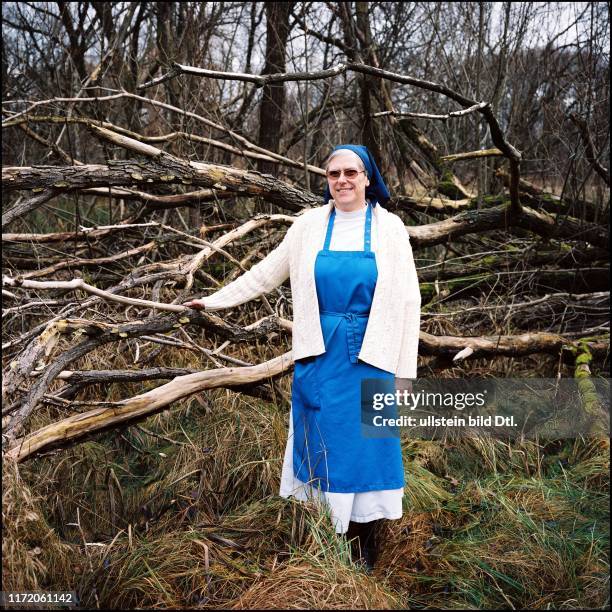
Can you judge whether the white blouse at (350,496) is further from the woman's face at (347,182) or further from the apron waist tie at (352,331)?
the apron waist tie at (352,331)

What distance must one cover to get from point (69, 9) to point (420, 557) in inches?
294

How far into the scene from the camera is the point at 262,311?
18.1 feet

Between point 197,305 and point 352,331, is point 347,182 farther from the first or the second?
point 197,305

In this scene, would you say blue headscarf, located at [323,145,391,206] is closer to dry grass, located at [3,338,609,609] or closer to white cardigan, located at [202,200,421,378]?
white cardigan, located at [202,200,421,378]

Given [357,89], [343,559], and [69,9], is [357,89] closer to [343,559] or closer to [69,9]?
[69,9]

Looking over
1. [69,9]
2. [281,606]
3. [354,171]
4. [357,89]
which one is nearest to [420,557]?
[281,606]

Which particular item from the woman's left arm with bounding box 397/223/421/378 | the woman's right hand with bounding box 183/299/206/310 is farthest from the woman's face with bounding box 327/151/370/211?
the woman's right hand with bounding box 183/299/206/310

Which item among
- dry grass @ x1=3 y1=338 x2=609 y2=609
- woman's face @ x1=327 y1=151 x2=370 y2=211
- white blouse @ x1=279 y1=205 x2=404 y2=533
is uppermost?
woman's face @ x1=327 y1=151 x2=370 y2=211

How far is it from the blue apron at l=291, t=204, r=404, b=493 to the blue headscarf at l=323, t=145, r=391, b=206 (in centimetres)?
22

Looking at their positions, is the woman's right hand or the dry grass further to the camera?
the woman's right hand

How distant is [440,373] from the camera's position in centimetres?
520

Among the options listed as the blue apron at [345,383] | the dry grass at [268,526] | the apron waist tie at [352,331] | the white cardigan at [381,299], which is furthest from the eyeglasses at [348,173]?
the dry grass at [268,526]

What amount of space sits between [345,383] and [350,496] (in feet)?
1.64

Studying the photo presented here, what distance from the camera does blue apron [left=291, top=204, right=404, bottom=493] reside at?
3.28m
